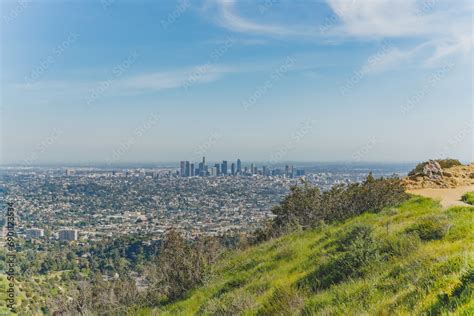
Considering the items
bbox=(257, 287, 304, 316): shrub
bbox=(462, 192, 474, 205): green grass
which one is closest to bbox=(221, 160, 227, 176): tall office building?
bbox=(462, 192, 474, 205): green grass

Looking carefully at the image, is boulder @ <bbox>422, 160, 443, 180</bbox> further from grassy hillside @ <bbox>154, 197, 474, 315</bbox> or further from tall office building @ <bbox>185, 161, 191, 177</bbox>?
tall office building @ <bbox>185, 161, 191, 177</bbox>

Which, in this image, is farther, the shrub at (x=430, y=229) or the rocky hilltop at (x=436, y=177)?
the rocky hilltop at (x=436, y=177)

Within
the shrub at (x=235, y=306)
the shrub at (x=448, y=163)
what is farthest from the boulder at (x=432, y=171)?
the shrub at (x=235, y=306)

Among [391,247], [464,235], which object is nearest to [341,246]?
[391,247]

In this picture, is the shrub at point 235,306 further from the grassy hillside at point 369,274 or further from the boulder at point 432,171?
the boulder at point 432,171

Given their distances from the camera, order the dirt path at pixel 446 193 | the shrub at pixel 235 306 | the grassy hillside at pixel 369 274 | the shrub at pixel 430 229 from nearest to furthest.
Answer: the grassy hillside at pixel 369 274, the shrub at pixel 235 306, the shrub at pixel 430 229, the dirt path at pixel 446 193
